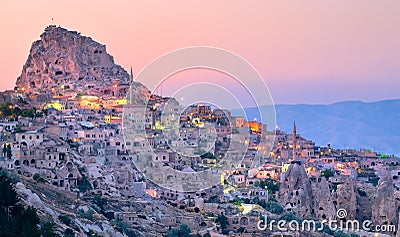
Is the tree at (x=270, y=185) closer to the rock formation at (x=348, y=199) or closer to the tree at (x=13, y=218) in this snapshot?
the rock formation at (x=348, y=199)

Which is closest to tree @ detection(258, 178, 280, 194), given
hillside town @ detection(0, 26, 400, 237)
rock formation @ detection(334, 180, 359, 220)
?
hillside town @ detection(0, 26, 400, 237)

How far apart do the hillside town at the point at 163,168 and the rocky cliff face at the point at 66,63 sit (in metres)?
1.67

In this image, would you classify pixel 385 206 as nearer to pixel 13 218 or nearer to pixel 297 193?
pixel 297 193

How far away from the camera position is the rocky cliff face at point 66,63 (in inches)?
3297

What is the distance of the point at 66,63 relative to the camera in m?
85.8

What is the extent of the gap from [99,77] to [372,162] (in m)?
30.7

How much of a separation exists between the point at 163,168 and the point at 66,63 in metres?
37.6

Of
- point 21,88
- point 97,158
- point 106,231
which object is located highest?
point 21,88

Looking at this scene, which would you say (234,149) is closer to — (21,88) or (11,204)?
(21,88)

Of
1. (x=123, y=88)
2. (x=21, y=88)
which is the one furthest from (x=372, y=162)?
(x=21, y=88)

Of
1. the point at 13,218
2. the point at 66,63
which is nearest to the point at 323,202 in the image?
the point at 13,218

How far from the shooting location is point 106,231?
35719mm

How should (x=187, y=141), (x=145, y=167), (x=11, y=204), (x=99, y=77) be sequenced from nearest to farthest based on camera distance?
1. (x=11, y=204)
2. (x=145, y=167)
3. (x=187, y=141)
4. (x=99, y=77)

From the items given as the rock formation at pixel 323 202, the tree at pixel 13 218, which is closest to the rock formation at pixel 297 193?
the rock formation at pixel 323 202
